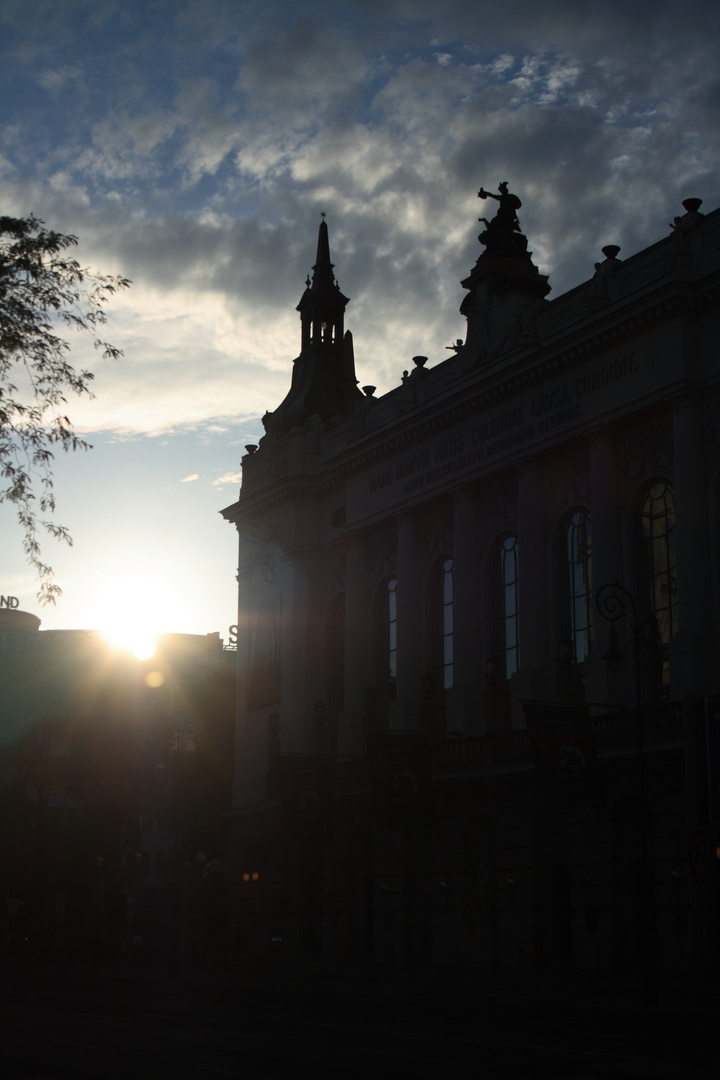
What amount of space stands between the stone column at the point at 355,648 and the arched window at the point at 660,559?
1478cm

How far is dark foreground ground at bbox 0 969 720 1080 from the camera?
565 inches

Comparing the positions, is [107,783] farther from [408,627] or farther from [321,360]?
[321,360]

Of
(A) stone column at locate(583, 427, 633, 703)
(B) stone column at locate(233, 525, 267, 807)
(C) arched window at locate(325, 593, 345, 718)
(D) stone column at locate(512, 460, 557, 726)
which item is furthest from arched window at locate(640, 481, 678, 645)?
(B) stone column at locate(233, 525, 267, 807)

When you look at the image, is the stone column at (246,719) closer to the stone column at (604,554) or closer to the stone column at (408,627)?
the stone column at (408,627)

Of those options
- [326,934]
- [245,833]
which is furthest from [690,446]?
[245,833]

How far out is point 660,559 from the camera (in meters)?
37.3

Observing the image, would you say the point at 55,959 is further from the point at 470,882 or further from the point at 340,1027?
the point at 340,1027

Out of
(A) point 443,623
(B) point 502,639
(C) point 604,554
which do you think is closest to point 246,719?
(A) point 443,623

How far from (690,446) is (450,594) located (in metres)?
13.0

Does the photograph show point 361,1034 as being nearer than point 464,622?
Yes

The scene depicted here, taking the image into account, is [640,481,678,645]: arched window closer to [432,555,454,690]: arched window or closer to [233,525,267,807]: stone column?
[432,555,454,690]: arched window

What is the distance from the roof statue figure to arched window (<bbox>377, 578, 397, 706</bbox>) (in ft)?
42.7

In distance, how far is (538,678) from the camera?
131 ft

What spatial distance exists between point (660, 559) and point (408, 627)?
1239 cm
